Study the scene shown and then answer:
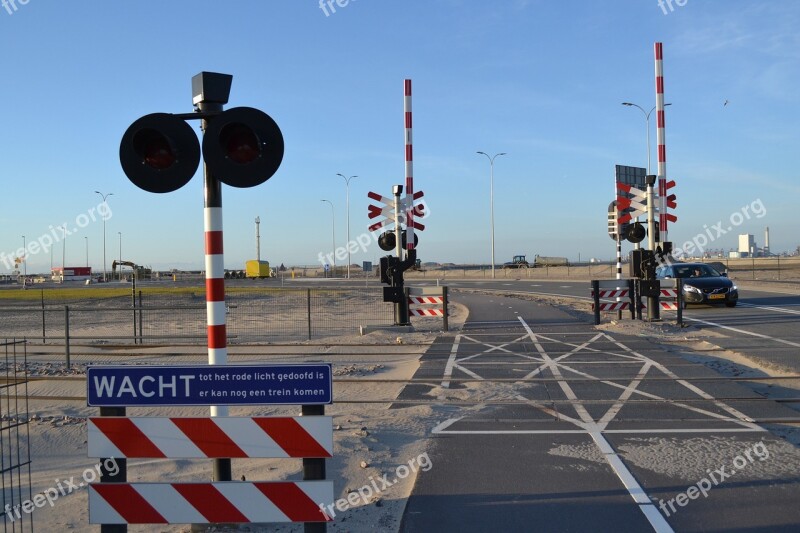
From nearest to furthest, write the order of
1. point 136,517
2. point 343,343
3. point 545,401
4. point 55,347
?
point 136,517 < point 545,401 < point 343,343 < point 55,347

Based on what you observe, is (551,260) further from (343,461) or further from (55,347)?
(343,461)

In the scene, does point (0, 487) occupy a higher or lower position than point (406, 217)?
lower

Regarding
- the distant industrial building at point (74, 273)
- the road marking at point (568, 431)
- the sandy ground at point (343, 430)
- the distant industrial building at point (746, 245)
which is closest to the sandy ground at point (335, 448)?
the sandy ground at point (343, 430)

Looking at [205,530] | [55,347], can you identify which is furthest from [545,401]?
[55,347]

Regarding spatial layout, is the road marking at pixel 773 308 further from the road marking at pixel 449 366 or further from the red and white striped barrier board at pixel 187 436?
the red and white striped barrier board at pixel 187 436

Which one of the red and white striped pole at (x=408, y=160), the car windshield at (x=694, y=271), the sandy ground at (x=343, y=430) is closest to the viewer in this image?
the sandy ground at (x=343, y=430)

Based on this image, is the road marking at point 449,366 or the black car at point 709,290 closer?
the road marking at point 449,366

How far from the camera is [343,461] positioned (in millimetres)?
6535

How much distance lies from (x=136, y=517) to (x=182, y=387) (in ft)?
2.83

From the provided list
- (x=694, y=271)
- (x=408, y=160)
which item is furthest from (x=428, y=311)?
(x=694, y=271)

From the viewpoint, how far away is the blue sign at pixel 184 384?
165 inches

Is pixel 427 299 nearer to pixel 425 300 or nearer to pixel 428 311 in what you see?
pixel 425 300

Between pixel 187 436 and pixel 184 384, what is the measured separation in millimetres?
336

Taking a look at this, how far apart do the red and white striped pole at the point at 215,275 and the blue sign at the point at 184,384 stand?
633 millimetres
